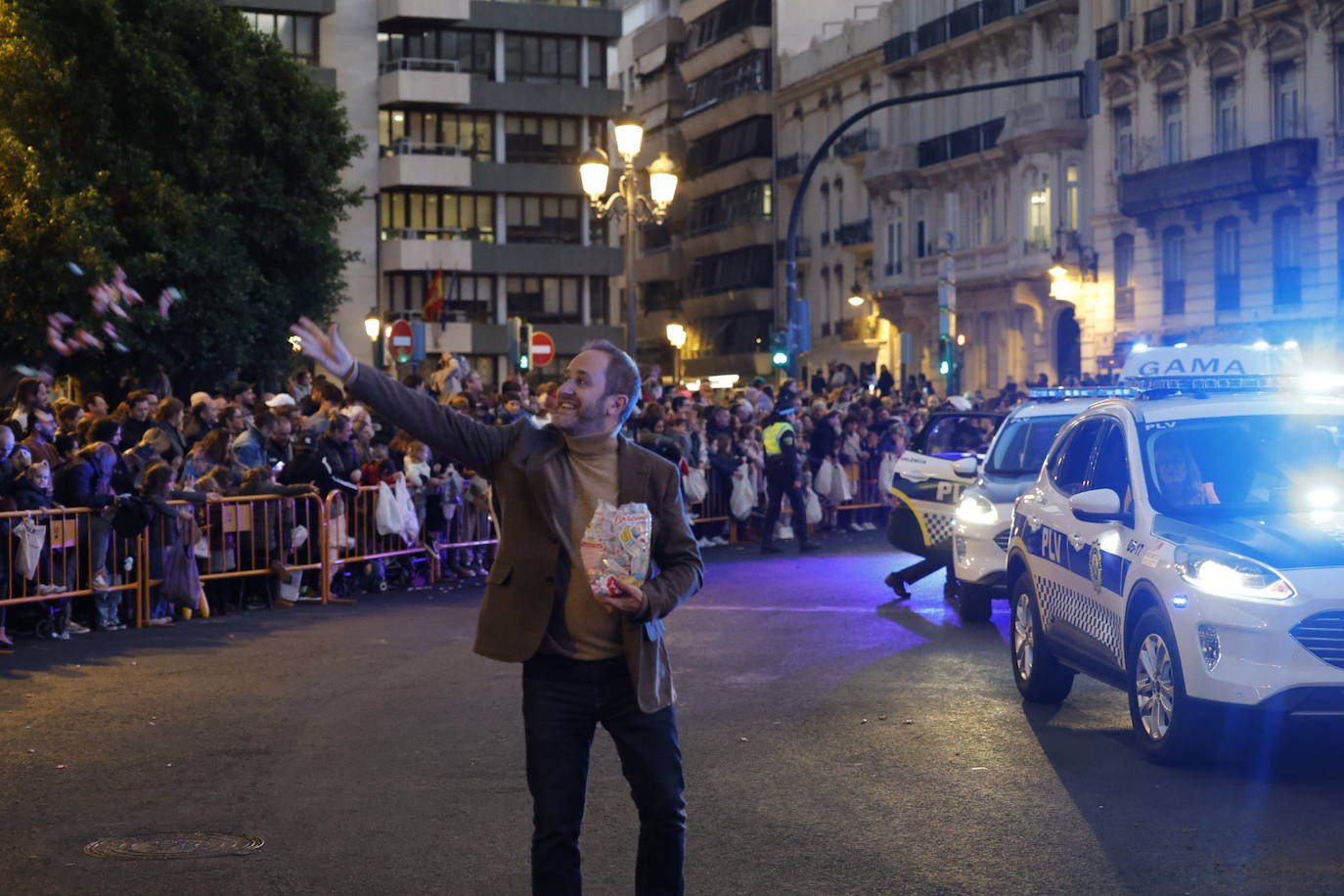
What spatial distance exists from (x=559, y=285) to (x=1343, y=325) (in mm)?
35244

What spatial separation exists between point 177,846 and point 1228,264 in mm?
43366

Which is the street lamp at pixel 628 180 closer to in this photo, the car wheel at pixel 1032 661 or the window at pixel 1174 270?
the car wheel at pixel 1032 661

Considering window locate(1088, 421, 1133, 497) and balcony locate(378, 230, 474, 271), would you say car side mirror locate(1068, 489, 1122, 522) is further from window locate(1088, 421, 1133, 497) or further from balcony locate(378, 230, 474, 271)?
balcony locate(378, 230, 474, 271)

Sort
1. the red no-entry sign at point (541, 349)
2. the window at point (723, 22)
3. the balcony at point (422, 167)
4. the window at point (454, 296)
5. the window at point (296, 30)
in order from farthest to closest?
the window at point (723, 22)
the window at point (454, 296)
the balcony at point (422, 167)
the window at point (296, 30)
the red no-entry sign at point (541, 349)

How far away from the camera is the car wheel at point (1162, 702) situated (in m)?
9.55

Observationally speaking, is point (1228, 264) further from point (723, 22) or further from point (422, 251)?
point (723, 22)

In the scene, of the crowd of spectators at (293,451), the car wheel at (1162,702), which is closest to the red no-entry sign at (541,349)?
the crowd of spectators at (293,451)

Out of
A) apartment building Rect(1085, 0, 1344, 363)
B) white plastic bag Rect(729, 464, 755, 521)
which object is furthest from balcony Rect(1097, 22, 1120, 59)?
white plastic bag Rect(729, 464, 755, 521)

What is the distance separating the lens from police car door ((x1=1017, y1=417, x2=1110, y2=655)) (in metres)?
11.0

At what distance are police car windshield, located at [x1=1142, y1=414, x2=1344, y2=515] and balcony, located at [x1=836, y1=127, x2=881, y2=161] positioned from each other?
183 ft

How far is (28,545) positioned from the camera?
15.9 metres

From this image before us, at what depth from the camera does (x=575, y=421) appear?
613 cm

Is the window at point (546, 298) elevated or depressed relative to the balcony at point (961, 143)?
depressed

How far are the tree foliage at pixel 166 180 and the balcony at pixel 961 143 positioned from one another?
21261 mm
